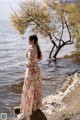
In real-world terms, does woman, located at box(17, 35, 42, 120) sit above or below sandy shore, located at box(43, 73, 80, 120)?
above

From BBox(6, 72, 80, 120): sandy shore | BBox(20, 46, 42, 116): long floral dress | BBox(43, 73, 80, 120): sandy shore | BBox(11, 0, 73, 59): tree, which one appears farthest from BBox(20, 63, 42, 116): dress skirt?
BBox(11, 0, 73, 59): tree

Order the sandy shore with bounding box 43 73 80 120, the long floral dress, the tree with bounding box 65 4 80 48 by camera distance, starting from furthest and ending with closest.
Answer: the tree with bounding box 65 4 80 48
the sandy shore with bounding box 43 73 80 120
the long floral dress

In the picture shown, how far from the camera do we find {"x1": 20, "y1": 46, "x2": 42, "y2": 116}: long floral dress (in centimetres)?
896

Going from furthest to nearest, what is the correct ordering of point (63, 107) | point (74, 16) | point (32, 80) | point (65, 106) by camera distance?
1. point (74, 16)
2. point (65, 106)
3. point (63, 107)
4. point (32, 80)

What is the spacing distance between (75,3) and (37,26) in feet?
12.6

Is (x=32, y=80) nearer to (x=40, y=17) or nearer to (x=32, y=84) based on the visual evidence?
(x=32, y=84)

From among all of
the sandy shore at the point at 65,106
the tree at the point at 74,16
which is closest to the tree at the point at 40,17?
the tree at the point at 74,16

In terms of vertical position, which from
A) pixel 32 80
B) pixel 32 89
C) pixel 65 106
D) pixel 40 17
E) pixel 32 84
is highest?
pixel 32 80

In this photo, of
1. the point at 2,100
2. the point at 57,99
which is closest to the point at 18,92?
the point at 2,100

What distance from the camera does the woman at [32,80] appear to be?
8.96 meters

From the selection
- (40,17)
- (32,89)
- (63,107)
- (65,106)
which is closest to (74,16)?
(40,17)

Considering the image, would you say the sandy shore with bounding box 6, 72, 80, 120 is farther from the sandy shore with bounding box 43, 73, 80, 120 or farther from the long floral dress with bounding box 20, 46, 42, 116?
the long floral dress with bounding box 20, 46, 42, 116

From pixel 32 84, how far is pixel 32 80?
0.11m

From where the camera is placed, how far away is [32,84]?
902 cm
